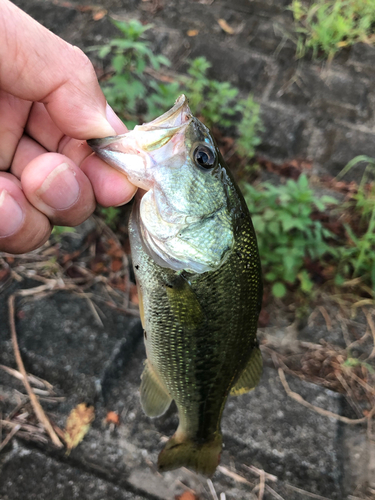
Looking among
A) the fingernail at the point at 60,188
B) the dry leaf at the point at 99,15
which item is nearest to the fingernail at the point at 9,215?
the fingernail at the point at 60,188

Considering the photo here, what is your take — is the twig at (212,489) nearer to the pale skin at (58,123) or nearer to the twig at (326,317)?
the twig at (326,317)

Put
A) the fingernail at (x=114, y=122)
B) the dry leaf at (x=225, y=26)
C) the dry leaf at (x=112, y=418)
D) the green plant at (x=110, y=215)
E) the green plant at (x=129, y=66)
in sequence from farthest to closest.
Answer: the dry leaf at (x=225, y=26) → the green plant at (x=110, y=215) → the green plant at (x=129, y=66) → the dry leaf at (x=112, y=418) → the fingernail at (x=114, y=122)

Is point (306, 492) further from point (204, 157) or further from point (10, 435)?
point (204, 157)

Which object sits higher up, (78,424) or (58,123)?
(58,123)

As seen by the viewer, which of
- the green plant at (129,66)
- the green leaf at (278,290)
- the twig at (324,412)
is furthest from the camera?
the green leaf at (278,290)

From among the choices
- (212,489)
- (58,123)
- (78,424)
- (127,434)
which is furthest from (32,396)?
(58,123)

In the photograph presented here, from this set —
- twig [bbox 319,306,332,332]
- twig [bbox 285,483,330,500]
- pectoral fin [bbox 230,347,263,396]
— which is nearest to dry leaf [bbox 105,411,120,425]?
pectoral fin [bbox 230,347,263,396]
